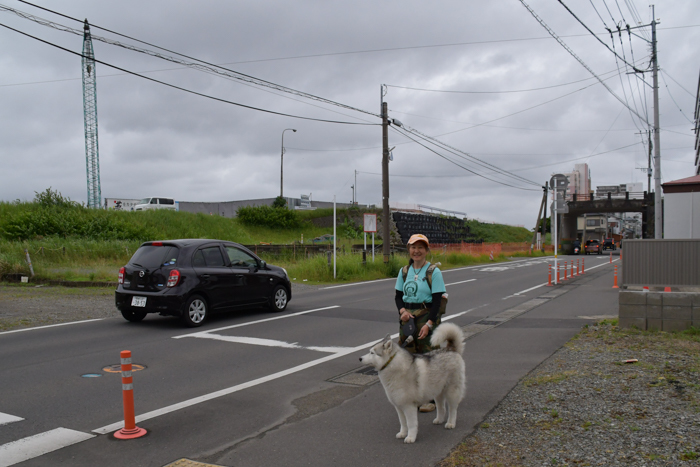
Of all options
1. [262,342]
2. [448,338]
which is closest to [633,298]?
[448,338]

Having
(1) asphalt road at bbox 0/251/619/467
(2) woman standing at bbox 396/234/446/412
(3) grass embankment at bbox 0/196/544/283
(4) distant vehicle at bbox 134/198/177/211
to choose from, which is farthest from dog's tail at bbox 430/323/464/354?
(4) distant vehicle at bbox 134/198/177/211

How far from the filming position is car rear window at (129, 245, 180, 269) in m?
10.2

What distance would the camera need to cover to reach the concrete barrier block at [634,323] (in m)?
8.91

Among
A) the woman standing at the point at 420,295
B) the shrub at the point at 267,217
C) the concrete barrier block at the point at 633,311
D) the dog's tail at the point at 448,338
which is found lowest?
the concrete barrier block at the point at 633,311

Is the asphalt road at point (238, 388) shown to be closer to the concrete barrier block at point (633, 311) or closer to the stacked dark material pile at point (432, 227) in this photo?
the concrete barrier block at point (633, 311)

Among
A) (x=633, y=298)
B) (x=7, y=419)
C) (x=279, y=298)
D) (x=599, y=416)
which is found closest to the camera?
(x=599, y=416)

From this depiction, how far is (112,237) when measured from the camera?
3419 cm

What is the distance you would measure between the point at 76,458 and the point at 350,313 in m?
8.36

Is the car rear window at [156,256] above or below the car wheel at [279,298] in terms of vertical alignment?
above

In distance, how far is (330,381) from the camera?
21.7 ft

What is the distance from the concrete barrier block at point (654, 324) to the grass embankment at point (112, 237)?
544 inches

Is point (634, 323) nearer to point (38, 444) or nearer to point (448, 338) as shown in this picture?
point (448, 338)

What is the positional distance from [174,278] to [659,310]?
8.67 metres

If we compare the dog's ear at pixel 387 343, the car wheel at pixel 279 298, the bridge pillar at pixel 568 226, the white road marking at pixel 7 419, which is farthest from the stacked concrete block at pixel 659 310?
the bridge pillar at pixel 568 226
